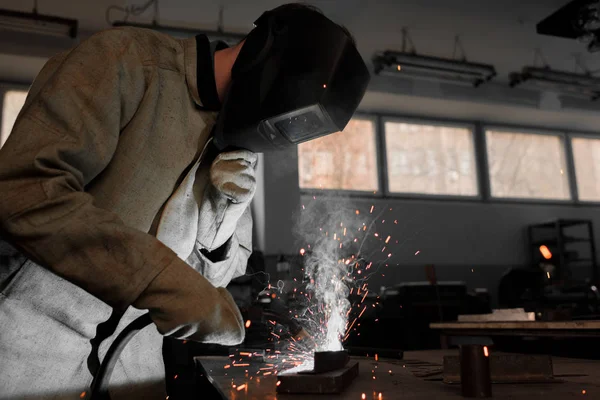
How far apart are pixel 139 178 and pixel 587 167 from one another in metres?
8.33

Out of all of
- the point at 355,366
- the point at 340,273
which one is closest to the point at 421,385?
the point at 355,366

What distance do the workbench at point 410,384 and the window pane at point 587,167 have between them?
688cm

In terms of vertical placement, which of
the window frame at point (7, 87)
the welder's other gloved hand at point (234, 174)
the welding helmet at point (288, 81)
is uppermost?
the window frame at point (7, 87)

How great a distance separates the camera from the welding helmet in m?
1.08

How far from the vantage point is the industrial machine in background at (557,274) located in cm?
423

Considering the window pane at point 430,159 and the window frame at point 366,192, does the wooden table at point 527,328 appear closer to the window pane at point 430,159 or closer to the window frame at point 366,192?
the window frame at point 366,192

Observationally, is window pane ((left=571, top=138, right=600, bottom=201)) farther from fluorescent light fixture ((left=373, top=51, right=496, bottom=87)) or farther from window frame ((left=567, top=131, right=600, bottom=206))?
fluorescent light fixture ((left=373, top=51, right=496, bottom=87))

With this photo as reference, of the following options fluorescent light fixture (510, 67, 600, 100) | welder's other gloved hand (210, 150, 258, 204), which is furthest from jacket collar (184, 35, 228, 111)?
fluorescent light fixture (510, 67, 600, 100)

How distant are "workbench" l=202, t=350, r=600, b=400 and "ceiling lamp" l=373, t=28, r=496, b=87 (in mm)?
4107

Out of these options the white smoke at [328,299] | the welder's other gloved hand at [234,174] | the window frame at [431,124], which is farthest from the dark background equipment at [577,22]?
the welder's other gloved hand at [234,174]

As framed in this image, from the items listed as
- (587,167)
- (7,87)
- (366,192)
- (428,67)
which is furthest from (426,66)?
(7,87)

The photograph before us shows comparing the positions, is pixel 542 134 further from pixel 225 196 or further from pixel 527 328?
pixel 225 196

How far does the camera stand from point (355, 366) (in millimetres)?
1354

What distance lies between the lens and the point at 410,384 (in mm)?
1220
